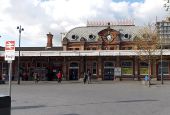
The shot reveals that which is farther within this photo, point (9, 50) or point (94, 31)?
point (94, 31)

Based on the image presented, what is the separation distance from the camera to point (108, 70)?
67.4 m

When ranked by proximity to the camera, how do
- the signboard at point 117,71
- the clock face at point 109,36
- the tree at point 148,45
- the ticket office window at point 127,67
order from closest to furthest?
the tree at point 148,45, the signboard at point 117,71, the ticket office window at point 127,67, the clock face at point 109,36

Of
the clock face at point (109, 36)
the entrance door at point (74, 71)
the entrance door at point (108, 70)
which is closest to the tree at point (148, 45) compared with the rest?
the entrance door at point (108, 70)

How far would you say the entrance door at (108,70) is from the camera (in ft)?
220

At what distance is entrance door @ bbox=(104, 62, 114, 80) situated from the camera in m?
67.2

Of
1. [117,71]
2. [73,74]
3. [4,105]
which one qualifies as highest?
[117,71]

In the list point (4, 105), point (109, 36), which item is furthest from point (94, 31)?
point (4, 105)

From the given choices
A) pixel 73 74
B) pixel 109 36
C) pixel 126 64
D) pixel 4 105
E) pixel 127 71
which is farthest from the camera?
pixel 109 36

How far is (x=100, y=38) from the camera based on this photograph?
237 ft

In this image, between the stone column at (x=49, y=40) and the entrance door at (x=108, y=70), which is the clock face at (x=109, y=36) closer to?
the entrance door at (x=108, y=70)

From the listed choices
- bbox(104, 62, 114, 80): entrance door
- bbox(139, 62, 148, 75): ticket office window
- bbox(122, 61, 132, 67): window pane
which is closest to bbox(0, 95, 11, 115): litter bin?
bbox(122, 61, 132, 67): window pane

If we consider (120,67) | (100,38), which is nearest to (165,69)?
(120,67)

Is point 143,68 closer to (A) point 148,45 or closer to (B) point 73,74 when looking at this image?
(A) point 148,45

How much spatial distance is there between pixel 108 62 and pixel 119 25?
11600 mm
